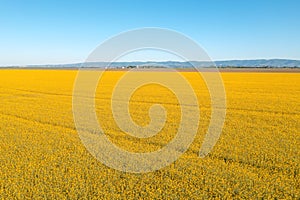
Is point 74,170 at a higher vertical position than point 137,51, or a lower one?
lower

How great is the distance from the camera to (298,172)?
673 cm

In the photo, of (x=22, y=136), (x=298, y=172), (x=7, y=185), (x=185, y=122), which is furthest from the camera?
Result: (x=185, y=122)

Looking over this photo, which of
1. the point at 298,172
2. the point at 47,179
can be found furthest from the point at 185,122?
the point at 47,179

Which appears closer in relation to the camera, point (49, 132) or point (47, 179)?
point (47, 179)

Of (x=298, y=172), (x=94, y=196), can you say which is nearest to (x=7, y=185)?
(x=94, y=196)

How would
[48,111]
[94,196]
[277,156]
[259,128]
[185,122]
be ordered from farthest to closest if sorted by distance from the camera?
[48,111] → [185,122] → [259,128] → [277,156] → [94,196]

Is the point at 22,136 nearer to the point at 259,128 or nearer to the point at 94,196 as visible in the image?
the point at 94,196

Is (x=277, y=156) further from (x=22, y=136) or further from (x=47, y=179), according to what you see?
(x=22, y=136)

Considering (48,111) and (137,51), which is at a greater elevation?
(137,51)

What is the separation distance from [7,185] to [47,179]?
803 mm

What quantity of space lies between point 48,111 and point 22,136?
5.33 meters

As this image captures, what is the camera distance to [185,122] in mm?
12484

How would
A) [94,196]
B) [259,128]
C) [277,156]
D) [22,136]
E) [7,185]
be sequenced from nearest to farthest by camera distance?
[94,196]
[7,185]
[277,156]
[22,136]
[259,128]

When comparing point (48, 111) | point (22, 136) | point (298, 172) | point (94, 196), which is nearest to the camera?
point (94, 196)
